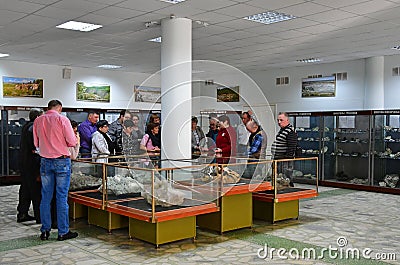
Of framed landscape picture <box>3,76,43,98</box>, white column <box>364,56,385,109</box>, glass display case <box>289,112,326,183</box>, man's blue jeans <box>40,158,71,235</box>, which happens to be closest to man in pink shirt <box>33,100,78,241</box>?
man's blue jeans <box>40,158,71,235</box>

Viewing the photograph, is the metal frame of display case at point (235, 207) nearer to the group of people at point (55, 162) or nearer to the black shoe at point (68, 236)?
the black shoe at point (68, 236)

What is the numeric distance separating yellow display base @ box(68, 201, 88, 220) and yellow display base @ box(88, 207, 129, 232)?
565 millimetres

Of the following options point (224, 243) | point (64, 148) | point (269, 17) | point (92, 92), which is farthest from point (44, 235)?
point (92, 92)

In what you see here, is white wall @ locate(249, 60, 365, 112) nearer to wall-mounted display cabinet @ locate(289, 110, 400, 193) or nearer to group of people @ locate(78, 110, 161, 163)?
wall-mounted display cabinet @ locate(289, 110, 400, 193)

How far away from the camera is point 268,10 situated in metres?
7.72

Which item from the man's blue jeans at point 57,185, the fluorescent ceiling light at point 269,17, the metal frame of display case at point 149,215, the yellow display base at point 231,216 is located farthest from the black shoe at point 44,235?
the fluorescent ceiling light at point 269,17

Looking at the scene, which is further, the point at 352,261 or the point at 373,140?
the point at 373,140

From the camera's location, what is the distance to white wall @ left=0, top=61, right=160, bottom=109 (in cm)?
1346

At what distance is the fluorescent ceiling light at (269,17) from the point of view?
26.9 feet

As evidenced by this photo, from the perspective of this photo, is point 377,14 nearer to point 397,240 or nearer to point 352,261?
point 397,240

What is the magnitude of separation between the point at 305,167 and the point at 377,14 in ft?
9.93

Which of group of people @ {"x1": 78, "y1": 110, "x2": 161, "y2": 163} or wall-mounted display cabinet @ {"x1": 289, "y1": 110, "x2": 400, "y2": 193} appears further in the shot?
wall-mounted display cabinet @ {"x1": 289, "y1": 110, "x2": 400, "y2": 193}

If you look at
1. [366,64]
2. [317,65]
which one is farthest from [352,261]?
[317,65]

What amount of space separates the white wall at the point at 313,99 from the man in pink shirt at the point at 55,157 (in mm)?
9664
